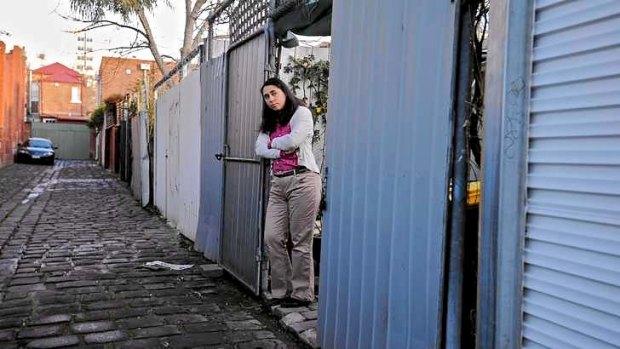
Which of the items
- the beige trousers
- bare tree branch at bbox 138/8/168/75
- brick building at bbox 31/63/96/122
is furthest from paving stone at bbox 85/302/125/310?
brick building at bbox 31/63/96/122

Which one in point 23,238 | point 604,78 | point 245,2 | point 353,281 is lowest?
point 23,238

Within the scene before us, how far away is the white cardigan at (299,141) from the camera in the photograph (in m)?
4.48

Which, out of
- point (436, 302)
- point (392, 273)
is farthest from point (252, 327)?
point (436, 302)

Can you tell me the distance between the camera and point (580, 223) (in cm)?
179

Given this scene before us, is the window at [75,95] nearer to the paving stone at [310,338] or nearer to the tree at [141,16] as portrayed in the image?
the tree at [141,16]

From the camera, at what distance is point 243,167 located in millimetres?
5574

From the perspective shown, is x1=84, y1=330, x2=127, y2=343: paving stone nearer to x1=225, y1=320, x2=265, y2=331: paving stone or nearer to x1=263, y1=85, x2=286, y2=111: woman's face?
x1=225, y1=320, x2=265, y2=331: paving stone

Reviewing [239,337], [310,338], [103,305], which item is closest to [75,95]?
[103,305]

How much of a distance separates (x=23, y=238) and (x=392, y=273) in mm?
7164

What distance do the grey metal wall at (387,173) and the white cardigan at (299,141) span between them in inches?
33.2

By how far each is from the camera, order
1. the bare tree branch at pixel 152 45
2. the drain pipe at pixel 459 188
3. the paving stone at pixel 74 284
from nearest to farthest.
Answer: the drain pipe at pixel 459 188 < the paving stone at pixel 74 284 < the bare tree branch at pixel 152 45

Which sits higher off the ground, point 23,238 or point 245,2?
point 245,2

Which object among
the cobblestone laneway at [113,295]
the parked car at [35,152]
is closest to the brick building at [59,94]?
the parked car at [35,152]

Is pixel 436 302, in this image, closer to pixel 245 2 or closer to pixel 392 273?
pixel 392 273
